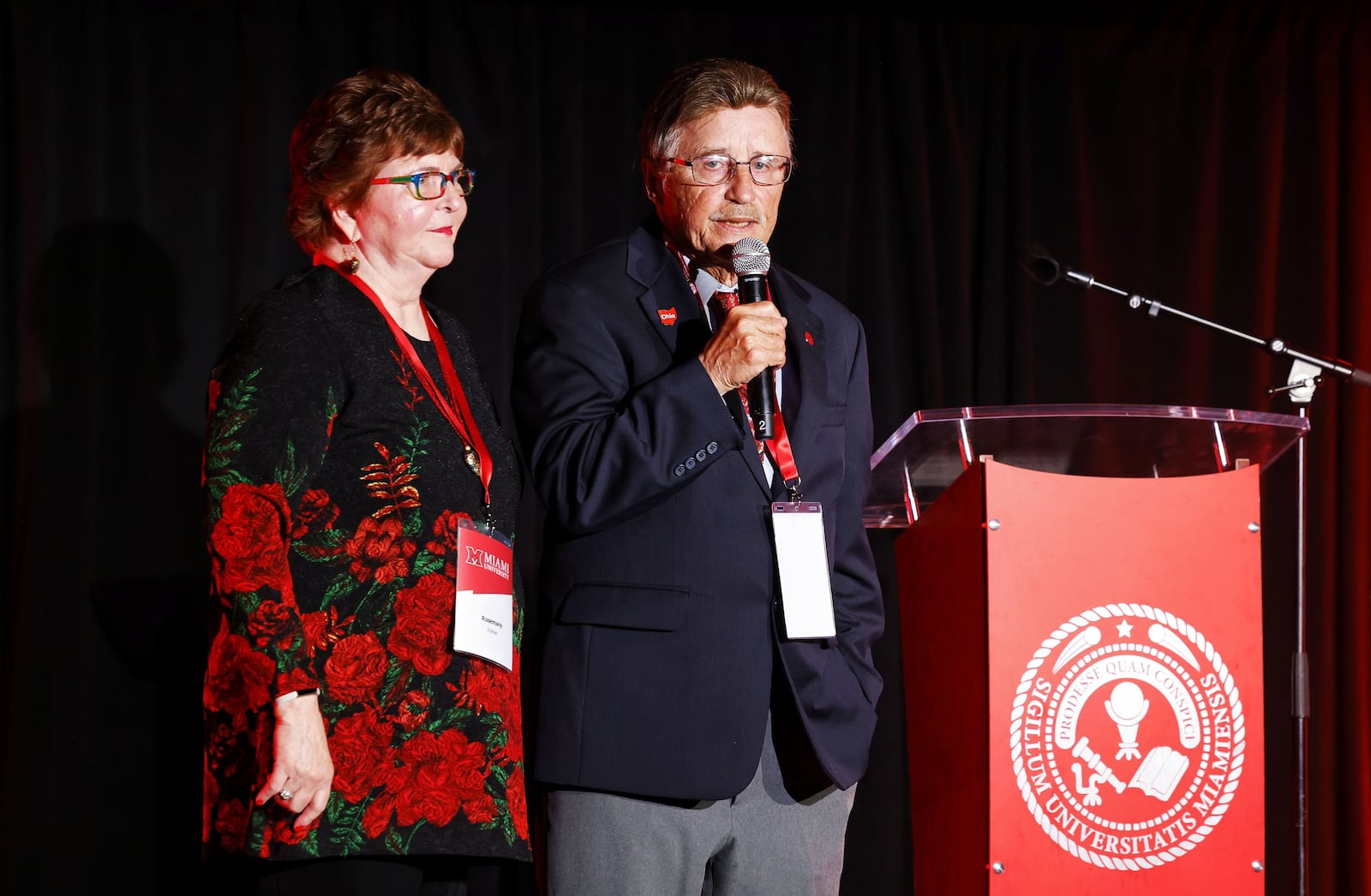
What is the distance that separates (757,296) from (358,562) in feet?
2.25

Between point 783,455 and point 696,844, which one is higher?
point 783,455

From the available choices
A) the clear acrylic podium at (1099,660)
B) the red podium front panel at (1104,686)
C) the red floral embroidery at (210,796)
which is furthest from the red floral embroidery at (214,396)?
the red podium front panel at (1104,686)

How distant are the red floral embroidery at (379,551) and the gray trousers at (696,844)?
15.9 inches

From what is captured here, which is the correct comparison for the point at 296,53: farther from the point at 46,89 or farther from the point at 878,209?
the point at 878,209

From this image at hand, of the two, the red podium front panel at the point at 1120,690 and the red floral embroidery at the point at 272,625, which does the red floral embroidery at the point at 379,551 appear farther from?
the red podium front panel at the point at 1120,690

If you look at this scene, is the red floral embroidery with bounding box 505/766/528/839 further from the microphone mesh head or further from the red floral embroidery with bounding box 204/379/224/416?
the microphone mesh head

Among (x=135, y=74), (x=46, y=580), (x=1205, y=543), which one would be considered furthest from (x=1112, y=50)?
(x=46, y=580)

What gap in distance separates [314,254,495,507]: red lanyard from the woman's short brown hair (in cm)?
8

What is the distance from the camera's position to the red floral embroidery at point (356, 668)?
5.46ft

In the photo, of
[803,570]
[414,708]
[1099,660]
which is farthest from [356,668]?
[1099,660]

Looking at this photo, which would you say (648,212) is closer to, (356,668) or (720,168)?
(720,168)

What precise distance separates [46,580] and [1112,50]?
11.3 feet

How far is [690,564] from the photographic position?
71.0 inches

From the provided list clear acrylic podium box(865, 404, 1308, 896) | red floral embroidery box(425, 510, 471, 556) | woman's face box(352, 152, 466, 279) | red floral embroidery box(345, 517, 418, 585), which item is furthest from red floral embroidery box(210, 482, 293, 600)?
clear acrylic podium box(865, 404, 1308, 896)
